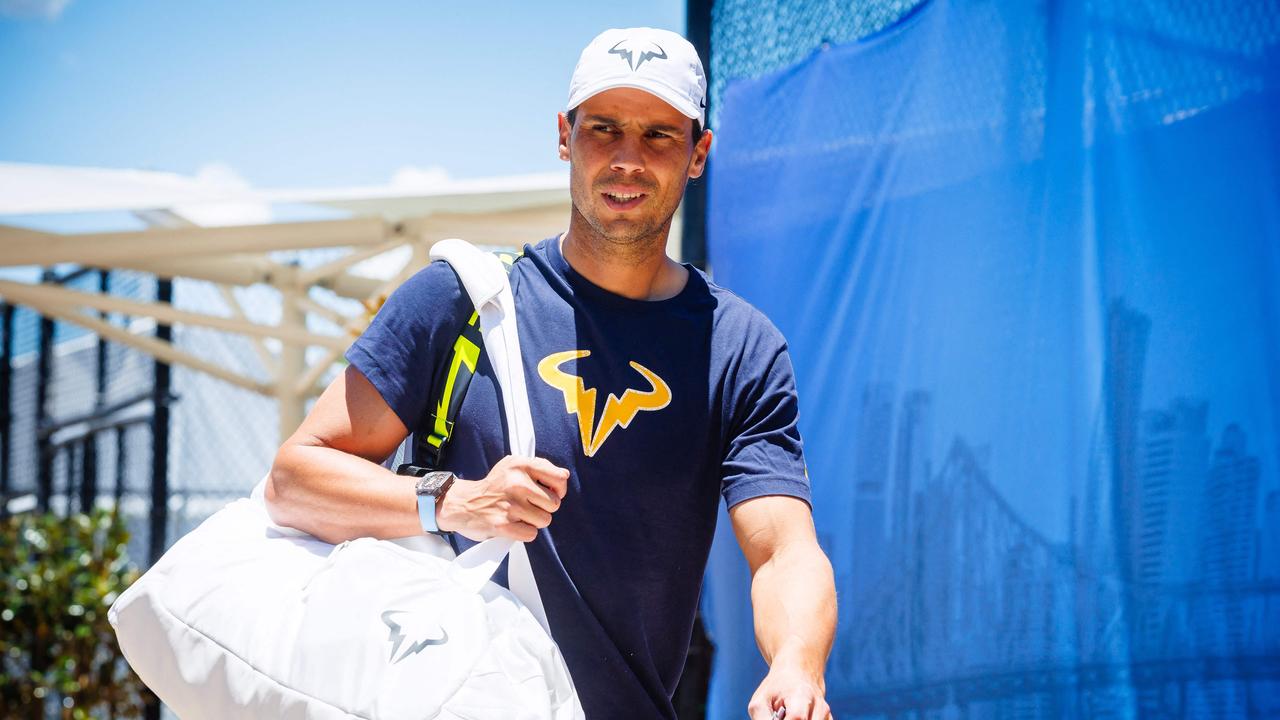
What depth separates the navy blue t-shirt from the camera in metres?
1.65

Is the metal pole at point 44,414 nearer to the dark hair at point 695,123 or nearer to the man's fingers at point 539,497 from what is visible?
the dark hair at point 695,123

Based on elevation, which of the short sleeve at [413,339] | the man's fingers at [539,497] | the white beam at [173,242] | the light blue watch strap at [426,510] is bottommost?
the light blue watch strap at [426,510]

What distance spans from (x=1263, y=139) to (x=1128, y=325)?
41 cm

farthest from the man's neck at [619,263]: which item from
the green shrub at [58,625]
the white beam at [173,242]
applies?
the green shrub at [58,625]

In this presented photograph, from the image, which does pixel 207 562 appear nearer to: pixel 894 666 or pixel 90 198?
pixel 894 666

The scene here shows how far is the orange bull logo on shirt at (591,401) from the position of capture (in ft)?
5.48

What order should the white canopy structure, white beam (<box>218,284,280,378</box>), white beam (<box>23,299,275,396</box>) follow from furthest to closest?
white beam (<box>218,284,280,378</box>) < white beam (<box>23,299,275,396</box>) < the white canopy structure

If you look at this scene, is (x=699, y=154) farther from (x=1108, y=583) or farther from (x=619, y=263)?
(x=1108, y=583)

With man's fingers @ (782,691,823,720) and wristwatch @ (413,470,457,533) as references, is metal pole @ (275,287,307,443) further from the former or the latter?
man's fingers @ (782,691,823,720)

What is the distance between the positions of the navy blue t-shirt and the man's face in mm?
112

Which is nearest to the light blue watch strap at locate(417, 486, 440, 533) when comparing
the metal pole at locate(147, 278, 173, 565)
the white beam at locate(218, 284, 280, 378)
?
the white beam at locate(218, 284, 280, 378)

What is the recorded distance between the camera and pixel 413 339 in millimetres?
1650

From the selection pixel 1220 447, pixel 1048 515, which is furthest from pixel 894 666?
pixel 1220 447

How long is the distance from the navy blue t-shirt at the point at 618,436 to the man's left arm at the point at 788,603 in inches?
1.6
